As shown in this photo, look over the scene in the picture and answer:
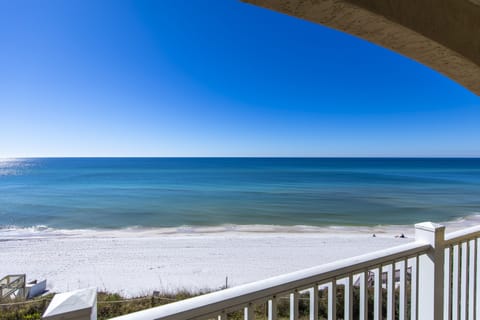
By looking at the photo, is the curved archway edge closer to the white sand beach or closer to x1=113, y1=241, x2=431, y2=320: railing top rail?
x1=113, y1=241, x2=431, y2=320: railing top rail

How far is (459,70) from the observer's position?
1.50 metres

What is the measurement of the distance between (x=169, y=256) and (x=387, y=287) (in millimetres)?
7927

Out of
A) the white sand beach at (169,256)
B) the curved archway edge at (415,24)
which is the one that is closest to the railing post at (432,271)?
the curved archway edge at (415,24)

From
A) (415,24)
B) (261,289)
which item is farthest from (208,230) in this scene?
(415,24)

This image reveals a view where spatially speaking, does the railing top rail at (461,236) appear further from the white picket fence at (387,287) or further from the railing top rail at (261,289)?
the railing top rail at (261,289)

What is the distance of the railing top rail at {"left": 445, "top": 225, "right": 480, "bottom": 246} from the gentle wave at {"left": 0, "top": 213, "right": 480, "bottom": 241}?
9.98m

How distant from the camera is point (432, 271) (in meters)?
1.47

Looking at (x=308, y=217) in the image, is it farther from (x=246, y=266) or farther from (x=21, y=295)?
(x=21, y=295)

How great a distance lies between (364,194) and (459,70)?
21739 millimetres

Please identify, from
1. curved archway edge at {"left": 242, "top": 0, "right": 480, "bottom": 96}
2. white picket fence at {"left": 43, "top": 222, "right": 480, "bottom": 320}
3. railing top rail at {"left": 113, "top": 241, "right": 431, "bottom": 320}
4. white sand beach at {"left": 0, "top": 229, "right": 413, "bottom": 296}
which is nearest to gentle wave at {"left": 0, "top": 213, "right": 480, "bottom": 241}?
white sand beach at {"left": 0, "top": 229, "right": 413, "bottom": 296}

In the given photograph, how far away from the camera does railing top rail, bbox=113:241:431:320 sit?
0.85m

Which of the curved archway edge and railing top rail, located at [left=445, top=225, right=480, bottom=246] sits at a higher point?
the curved archway edge

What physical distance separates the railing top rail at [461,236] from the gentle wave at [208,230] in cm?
998

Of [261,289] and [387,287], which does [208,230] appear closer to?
[387,287]
